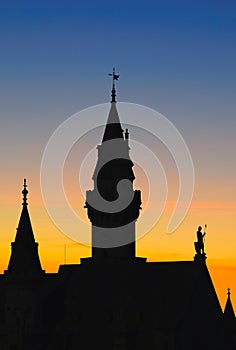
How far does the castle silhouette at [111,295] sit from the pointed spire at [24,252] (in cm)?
9

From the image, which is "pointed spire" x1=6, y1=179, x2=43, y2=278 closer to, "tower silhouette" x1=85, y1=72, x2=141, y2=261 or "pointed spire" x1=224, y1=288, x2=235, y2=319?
"tower silhouette" x1=85, y1=72, x2=141, y2=261

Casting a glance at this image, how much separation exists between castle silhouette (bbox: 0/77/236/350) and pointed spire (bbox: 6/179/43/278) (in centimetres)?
9

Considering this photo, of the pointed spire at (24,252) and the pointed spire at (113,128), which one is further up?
the pointed spire at (113,128)

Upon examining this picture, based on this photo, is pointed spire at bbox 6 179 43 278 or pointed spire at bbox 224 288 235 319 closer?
pointed spire at bbox 6 179 43 278

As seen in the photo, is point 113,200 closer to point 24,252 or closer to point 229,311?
point 24,252

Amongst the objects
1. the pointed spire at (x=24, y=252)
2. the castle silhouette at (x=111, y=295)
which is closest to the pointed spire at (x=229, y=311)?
the castle silhouette at (x=111, y=295)

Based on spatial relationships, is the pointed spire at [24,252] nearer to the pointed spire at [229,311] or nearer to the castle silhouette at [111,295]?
the castle silhouette at [111,295]

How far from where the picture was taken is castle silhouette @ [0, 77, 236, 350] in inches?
5084

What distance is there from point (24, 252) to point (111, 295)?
838 centimetres

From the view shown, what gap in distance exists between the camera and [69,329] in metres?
133

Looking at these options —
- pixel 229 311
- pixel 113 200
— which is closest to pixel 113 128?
pixel 113 200

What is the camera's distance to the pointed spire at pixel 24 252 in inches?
5153

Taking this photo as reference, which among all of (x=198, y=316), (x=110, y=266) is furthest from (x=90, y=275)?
(x=198, y=316)

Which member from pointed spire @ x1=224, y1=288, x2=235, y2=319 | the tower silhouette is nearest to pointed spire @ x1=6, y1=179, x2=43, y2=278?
the tower silhouette
